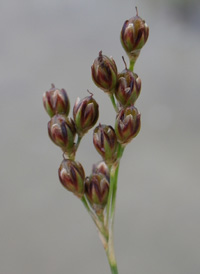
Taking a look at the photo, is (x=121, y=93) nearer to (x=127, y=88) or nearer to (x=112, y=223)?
(x=127, y=88)

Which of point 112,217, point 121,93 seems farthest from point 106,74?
point 112,217

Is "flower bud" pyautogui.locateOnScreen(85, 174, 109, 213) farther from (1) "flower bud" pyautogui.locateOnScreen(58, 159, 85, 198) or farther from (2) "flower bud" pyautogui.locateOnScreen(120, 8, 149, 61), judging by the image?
(2) "flower bud" pyautogui.locateOnScreen(120, 8, 149, 61)

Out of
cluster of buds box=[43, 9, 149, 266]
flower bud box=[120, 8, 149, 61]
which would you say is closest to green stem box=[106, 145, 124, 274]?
cluster of buds box=[43, 9, 149, 266]

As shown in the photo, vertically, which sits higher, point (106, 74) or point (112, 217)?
point (106, 74)

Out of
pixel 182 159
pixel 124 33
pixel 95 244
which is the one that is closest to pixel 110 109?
pixel 182 159

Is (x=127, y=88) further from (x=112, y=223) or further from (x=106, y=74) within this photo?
(x=112, y=223)

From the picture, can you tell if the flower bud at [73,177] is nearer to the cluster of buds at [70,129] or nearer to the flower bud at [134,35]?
the cluster of buds at [70,129]
